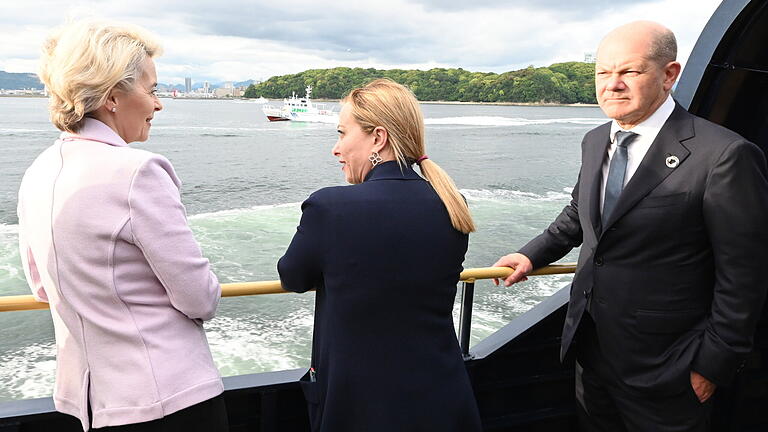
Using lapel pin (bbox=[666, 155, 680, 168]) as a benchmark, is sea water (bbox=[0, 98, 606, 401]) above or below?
below

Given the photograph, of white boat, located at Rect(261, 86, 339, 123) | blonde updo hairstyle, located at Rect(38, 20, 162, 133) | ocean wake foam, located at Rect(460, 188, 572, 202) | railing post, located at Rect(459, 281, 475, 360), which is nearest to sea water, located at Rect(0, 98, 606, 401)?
ocean wake foam, located at Rect(460, 188, 572, 202)

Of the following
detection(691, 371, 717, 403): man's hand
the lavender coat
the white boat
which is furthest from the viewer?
the white boat

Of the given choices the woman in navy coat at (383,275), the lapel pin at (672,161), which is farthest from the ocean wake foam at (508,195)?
the woman in navy coat at (383,275)

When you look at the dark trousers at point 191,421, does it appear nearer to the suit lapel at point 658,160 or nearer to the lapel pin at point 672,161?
the suit lapel at point 658,160

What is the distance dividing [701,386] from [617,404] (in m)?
0.23

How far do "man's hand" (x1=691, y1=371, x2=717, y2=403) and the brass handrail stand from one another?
565 mm

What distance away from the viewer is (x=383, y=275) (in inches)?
47.9

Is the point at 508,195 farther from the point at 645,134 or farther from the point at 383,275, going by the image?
the point at 383,275

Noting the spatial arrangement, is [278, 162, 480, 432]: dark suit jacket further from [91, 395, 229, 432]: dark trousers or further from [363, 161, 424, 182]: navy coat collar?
[91, 395, 229, 432]: dark trousers

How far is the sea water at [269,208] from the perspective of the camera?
9969mm

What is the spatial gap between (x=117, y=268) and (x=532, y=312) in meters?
1.62

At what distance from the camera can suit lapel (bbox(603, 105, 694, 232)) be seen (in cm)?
152

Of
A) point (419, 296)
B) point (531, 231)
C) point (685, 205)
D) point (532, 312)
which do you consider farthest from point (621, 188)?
point (531, 231)

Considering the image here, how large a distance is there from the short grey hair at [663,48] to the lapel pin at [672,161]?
222 mm
